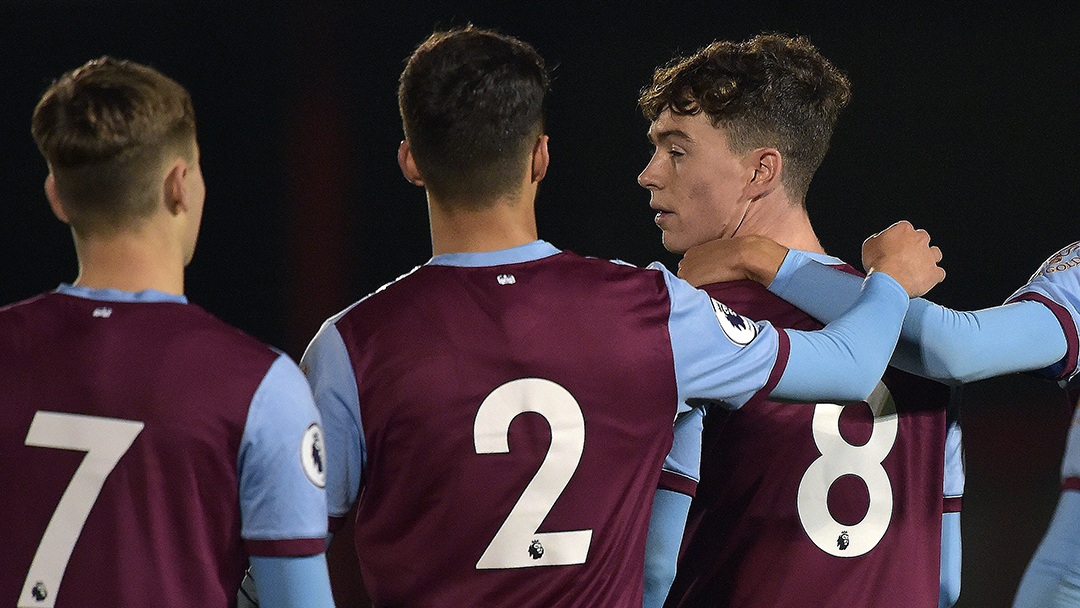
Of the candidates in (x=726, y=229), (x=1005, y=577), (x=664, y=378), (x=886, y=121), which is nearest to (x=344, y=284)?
(x=886, y=121)

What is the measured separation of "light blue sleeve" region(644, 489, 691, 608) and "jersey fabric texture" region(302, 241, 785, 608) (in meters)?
0.17

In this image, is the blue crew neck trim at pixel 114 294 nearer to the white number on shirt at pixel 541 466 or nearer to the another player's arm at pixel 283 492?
the another player's arm at pixel 283 492

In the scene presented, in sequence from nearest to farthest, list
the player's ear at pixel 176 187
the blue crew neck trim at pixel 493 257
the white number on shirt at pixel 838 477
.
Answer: the player's ear at pixel 176 187 → the blue crew neck trim at pixel 493 257 → the white number on shirt at pixel 838 477

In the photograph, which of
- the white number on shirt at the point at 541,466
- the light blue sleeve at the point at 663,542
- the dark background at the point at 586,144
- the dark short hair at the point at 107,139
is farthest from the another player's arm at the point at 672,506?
the dark background at the point at 586,144

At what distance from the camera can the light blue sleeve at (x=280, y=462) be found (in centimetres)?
128

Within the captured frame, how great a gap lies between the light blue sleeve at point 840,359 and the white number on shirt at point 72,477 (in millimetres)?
835

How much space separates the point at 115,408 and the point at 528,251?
20.9 inches

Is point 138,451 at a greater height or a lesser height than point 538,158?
lesser

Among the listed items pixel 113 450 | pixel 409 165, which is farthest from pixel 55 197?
pixel 409 165

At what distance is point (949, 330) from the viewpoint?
166cm

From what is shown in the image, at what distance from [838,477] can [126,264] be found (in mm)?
1051

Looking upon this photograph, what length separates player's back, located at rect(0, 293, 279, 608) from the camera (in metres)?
1.25

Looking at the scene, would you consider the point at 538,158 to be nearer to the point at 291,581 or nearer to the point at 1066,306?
the point at 291,581

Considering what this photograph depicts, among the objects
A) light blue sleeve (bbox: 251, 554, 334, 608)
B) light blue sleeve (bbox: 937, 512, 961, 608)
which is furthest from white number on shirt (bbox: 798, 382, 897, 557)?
light blue sleeve (bbox: 251, 554, 334, 608)
